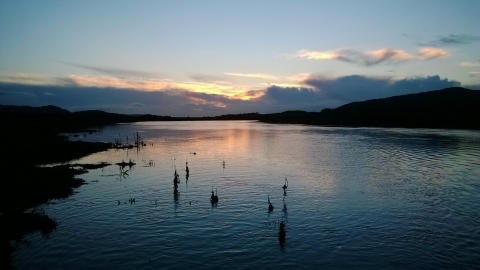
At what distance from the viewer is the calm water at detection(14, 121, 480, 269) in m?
17.6

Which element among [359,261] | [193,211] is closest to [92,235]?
[193,211]

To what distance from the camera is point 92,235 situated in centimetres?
2098

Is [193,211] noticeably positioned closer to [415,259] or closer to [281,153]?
[415,259]

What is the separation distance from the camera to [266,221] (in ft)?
77.3

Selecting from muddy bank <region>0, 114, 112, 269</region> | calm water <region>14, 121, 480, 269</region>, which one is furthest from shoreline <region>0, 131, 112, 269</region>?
calm water <region>14, 121, 480, 269</region>

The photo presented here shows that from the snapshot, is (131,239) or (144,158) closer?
(131,239)

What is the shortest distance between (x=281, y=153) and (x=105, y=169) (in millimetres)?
30155

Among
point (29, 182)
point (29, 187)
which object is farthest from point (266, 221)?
point (29, 182)

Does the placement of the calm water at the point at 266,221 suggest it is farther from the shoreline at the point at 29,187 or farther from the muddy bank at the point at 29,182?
the muddy bank at the point at 29,182

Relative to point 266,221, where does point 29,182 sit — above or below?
above

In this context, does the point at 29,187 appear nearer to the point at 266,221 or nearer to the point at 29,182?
the point at 29,182

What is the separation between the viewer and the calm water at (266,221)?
1759 centimetres

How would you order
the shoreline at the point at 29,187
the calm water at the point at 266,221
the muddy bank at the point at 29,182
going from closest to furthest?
the calm water at the point at 266,221 < the shoreline at the point at 29,187 < the muddy bank at the point at 29,182

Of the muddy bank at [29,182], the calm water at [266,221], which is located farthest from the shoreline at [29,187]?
the calm water at [266,221]
